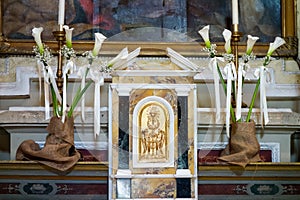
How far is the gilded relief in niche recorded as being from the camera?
2580 mm

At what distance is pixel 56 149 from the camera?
2551mm

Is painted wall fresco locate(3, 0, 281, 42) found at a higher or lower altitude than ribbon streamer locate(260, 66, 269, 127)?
higher

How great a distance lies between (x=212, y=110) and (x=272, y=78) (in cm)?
48

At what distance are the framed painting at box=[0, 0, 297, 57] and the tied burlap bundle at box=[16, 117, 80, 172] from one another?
0.66m

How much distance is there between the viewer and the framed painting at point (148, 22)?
10.4ft

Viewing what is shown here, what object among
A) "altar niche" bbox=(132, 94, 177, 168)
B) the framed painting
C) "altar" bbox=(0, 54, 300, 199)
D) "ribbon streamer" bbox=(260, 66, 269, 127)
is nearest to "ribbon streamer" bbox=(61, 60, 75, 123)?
"altar" bbox=(0, 54, 300, 199)

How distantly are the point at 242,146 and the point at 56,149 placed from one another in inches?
29.7

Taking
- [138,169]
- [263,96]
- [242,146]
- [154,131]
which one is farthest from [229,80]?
[138,169]

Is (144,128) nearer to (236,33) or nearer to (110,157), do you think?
A: (110,157)

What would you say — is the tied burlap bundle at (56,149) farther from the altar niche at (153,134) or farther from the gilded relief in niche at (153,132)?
the gilded relief in niche at (153,132)

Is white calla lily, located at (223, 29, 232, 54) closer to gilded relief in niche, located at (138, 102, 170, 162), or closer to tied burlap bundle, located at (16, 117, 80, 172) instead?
gilded relief in niche, located at (138, 102, 170, 162)

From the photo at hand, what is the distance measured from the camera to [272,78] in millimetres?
3176

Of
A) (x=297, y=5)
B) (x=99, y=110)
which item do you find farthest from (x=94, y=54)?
(x=297, y=5)

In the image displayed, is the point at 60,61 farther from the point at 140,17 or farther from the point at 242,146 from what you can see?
the point at 242,146
